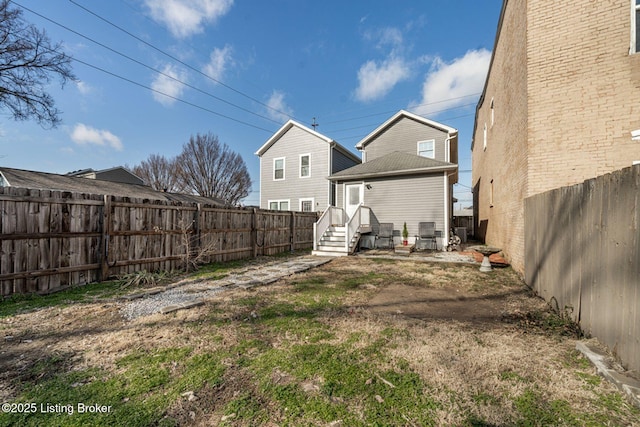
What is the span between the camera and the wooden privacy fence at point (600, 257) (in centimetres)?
221

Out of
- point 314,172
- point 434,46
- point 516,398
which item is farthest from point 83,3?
point 434,46

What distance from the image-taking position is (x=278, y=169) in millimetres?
18078

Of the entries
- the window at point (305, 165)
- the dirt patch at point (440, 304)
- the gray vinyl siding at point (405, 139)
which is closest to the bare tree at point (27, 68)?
the window at point (305, 165)

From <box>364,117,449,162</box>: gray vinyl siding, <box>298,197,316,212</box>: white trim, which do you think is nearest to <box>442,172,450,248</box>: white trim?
<box>364,117,449,162</box>: gray vinyl siding

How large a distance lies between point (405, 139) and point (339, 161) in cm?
450

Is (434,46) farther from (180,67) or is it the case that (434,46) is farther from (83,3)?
(83,3)

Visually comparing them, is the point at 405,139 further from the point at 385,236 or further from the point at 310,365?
the point at 310,365

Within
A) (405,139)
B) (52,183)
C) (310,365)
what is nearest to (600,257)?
(310,365)

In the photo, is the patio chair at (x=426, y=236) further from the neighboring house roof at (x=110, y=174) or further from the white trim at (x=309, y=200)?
the neighboring house roof at (x=110, y=174)

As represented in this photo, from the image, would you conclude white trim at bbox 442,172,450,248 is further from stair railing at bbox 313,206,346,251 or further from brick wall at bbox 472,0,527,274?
stair railing at bbox 313,206,346,251

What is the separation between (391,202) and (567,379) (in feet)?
33.9

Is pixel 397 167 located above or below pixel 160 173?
below

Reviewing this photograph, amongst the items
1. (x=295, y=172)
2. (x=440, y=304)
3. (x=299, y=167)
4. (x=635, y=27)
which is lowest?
(x=440, y=304)

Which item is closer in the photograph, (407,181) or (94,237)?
(94,237)
